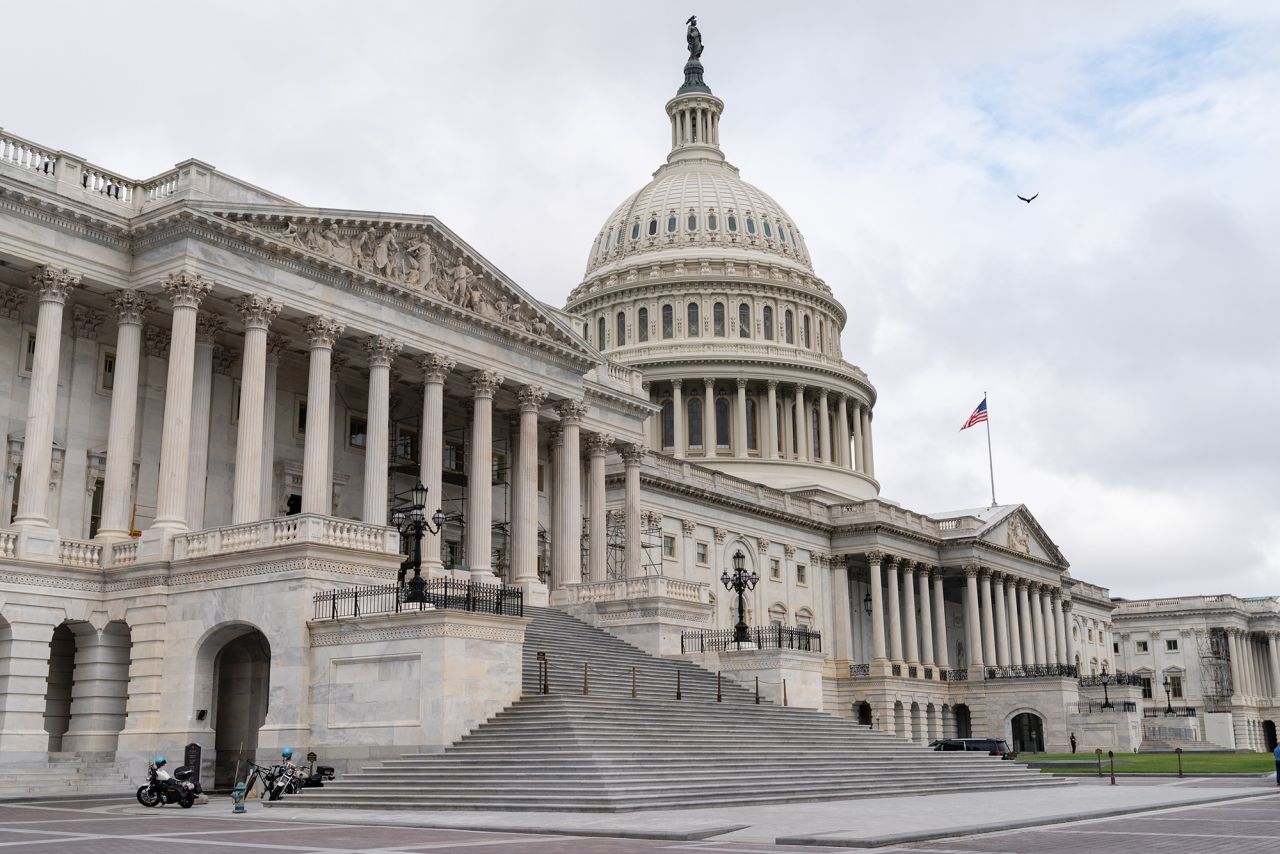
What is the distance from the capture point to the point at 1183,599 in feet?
502

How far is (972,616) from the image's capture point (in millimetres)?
102938

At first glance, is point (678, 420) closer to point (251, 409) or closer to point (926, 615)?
point (926, 615)

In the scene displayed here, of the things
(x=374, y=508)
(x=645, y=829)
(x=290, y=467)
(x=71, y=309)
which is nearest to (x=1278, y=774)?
(x=645, y=829)

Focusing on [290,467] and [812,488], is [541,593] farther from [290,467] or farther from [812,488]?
[812,488]

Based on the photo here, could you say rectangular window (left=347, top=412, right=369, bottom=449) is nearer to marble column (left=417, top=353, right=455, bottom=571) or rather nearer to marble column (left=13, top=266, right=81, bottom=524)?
marble column (left=417, top=353, right=455, bottom=571)

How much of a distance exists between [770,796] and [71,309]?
2836cm

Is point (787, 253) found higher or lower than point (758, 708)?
higher

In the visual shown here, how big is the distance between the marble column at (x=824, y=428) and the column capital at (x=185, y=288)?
7892cm

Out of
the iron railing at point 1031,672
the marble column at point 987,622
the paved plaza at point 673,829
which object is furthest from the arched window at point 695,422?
the paved plaza at point 673,829

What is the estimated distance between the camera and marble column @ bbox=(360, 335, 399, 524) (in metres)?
49.1

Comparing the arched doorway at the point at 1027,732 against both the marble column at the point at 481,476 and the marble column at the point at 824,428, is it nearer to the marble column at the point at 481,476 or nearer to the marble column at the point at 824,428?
the marble column at the point at 824,428

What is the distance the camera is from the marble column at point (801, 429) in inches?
4461

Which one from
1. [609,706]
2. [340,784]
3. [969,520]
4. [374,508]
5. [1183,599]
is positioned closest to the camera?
[340,784]

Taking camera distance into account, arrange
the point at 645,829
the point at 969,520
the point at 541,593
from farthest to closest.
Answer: the point at 969,520, the point at 541,593, the point at 645,829
